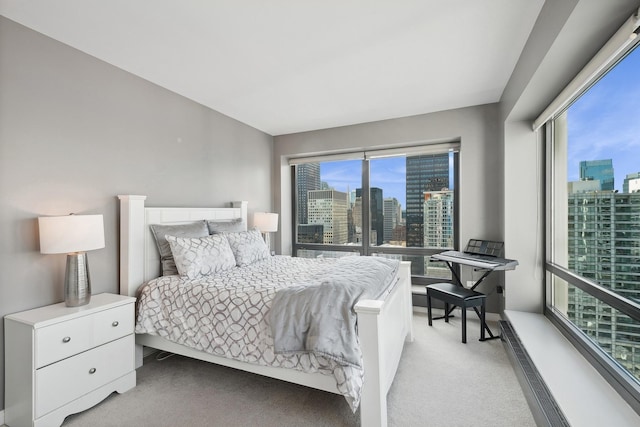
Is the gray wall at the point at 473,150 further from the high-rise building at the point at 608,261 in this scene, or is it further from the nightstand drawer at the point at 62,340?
the nightstand drawer at the point at 62,340

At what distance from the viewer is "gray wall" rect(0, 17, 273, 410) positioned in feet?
6.39

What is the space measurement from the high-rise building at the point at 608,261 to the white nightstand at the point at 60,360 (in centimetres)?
325

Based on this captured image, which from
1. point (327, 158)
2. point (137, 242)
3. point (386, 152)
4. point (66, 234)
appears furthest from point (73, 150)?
point (386, 152)

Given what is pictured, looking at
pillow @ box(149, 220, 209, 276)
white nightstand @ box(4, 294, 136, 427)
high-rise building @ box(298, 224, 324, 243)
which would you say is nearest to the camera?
white nightstand @ box(4, 294, 136, 427)

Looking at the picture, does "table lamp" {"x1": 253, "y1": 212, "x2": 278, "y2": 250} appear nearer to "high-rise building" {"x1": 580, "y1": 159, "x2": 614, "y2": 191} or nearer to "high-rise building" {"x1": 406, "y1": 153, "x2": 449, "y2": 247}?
"high-rise building" {"x1": 406, "y1": 153, "x2": 449, "y2": 247}

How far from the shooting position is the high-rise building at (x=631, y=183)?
5.13ft

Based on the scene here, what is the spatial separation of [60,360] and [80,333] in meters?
0.17

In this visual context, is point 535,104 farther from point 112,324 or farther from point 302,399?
point 112,324

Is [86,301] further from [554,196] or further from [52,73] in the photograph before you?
[554,196]

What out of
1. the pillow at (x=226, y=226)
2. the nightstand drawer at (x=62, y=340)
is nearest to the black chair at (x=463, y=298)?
the pillow at (x=226, y=226)

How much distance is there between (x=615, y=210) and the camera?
5.86 ft

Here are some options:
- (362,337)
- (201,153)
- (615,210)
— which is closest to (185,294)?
(362,337)

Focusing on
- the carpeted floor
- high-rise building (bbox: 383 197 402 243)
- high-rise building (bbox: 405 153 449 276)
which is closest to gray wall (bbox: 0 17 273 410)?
the carpeted floor

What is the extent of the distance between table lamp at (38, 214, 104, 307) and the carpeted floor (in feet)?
2.66
